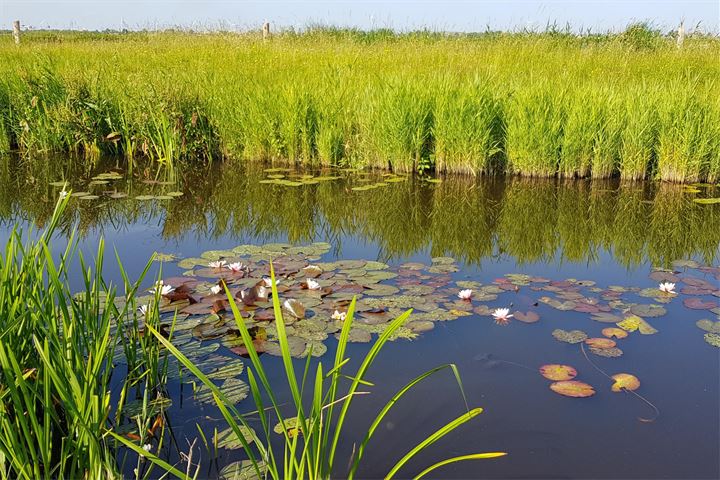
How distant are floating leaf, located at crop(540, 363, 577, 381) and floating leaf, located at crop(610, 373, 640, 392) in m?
0.15

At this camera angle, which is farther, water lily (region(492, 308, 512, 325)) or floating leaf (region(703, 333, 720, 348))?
water lily (region(492, 308, 512, 325))

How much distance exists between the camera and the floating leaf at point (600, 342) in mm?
2774

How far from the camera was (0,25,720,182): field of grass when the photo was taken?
580 centimetres

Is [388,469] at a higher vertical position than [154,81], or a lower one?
lower

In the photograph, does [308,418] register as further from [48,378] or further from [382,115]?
[382,115]

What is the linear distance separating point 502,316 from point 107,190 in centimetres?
404

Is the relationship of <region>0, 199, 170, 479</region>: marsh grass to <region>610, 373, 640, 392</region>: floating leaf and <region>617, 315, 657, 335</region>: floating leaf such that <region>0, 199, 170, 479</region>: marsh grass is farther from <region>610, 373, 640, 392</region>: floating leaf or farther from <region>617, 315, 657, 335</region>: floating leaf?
<region>617, 315, 657, 335</region>: floating leaf

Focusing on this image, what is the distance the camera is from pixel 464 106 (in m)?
5.92

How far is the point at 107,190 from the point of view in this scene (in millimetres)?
5637

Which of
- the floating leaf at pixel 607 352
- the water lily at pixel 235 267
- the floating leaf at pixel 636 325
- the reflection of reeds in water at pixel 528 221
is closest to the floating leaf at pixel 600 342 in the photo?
the floating leaf at pixel 607 352

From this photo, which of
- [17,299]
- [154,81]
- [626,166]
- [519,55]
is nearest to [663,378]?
[17,299]

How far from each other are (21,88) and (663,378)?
7135mm

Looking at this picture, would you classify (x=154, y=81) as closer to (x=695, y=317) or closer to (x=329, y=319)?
(x=329, y=319)

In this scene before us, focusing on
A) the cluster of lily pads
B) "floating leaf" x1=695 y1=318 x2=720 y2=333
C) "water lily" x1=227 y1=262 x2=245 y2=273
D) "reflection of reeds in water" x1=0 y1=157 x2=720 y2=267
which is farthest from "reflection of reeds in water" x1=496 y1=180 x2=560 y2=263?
the cluster of lily pads
